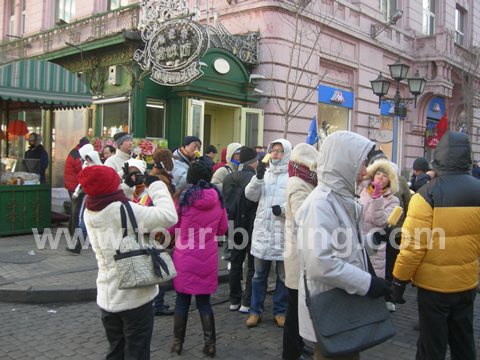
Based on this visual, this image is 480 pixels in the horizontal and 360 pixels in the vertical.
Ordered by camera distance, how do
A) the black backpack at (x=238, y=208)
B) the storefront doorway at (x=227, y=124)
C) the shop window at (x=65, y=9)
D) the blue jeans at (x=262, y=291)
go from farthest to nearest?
the shop window at (x=65, y=9)
the storefront doorway at (x=227, y=124)
the black backpack at (x=238, y=208)
the blue jeans at (x=262, y=291)

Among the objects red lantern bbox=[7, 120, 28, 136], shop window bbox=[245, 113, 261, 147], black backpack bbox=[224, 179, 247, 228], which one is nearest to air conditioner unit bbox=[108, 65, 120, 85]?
red lantern bbox=[7, 120, 28, 136]

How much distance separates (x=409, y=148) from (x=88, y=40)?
536 inches

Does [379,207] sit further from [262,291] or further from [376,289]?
[376,289]

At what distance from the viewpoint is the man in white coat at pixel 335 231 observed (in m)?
2.64

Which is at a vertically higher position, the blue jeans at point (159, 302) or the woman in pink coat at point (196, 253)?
the woman in pink coat at point (196, 253)

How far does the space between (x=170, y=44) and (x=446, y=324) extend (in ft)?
30.3

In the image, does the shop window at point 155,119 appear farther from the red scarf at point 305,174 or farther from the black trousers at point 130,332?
the black trousers at point 130,332

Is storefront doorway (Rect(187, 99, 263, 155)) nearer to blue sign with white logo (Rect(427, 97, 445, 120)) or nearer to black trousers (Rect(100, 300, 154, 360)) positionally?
black trousers (Rect(100, 300, 154, 360))

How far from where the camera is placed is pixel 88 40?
12648 mm

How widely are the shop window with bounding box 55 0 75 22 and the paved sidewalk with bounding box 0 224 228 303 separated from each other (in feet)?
33.5

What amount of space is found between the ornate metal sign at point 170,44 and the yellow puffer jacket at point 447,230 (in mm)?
7978

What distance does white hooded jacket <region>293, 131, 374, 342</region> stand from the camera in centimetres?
264

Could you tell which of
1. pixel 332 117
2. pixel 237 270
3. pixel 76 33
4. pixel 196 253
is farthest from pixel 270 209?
pixel 332 117

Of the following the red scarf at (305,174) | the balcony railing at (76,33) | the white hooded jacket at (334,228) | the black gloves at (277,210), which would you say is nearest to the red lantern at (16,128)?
the balcony railing at (76,33)
